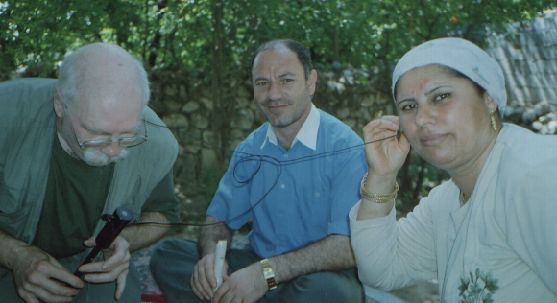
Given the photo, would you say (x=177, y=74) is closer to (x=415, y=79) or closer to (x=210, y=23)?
(x=210, y=23)

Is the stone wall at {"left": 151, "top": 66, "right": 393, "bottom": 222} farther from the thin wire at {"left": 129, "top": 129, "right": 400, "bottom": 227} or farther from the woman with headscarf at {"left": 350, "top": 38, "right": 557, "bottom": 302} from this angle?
the woman with headscarf at {"left": 350, "top": 38, "right": 557, "bottom": 302}

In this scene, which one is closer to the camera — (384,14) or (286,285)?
(286,285)

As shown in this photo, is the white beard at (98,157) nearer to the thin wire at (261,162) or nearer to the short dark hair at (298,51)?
the thin wire at (261,162)

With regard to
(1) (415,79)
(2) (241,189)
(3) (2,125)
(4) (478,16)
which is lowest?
(2) (241,189)

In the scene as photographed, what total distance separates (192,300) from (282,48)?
1313 millimetres

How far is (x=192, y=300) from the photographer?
314 cm

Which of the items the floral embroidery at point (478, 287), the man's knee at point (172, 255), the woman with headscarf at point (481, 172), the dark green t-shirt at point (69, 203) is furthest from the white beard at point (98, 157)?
the floral embroidery at point (478, 287)

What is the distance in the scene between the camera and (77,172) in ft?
8.46

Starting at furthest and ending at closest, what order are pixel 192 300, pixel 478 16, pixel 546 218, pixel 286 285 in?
pixel 478 16, pixel 192 300, pixel 286 285, pixel 546 218

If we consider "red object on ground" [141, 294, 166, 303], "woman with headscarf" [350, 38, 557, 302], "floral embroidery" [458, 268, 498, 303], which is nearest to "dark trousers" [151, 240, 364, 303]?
"red object on ground" [141, 294, 166, 303]

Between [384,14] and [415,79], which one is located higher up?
[384,14]

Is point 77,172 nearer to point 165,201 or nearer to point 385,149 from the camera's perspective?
point 165,201

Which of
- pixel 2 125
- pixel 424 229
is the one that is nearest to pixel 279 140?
pixel 424 229

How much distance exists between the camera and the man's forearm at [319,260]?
9.37 feet
